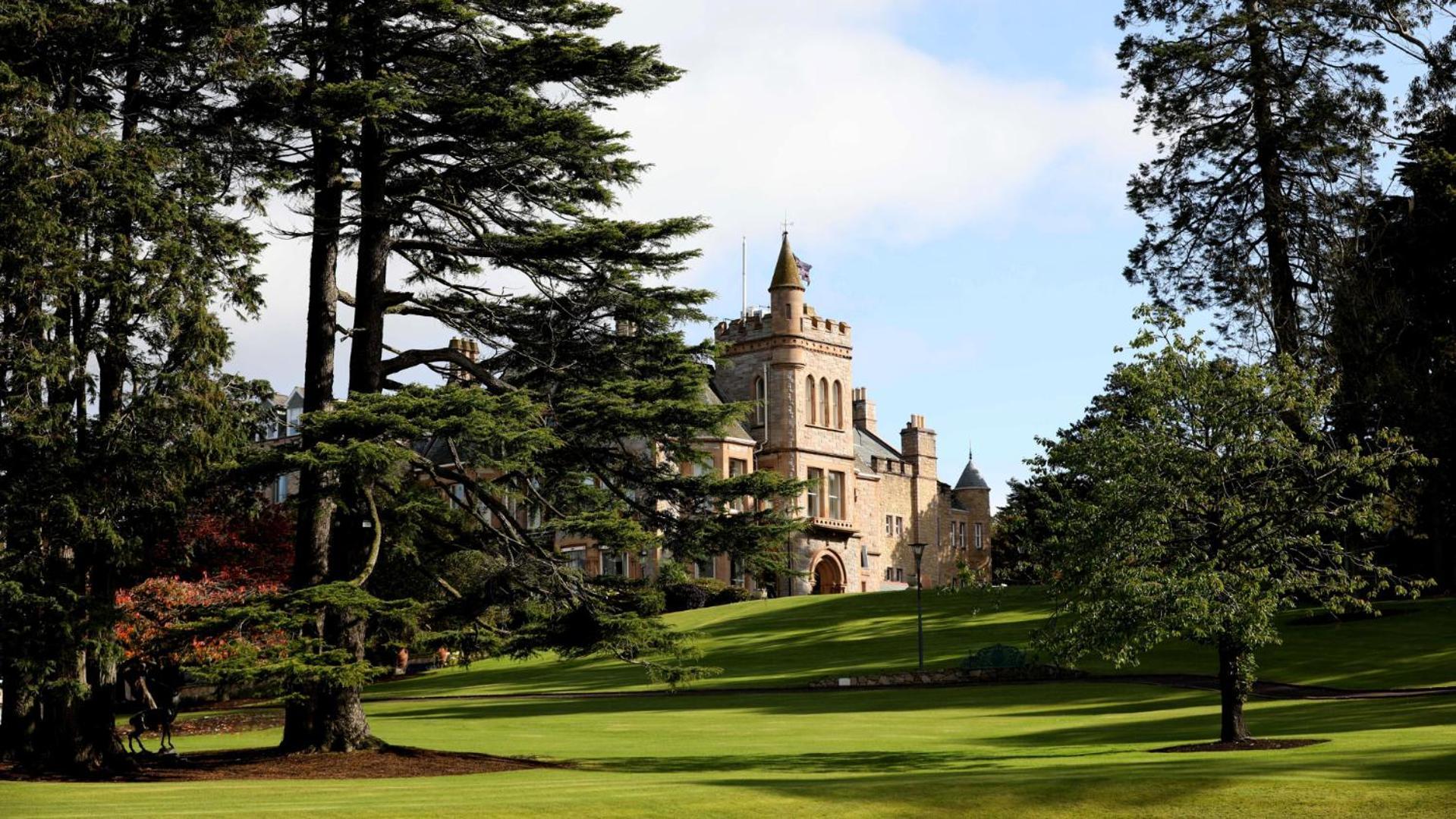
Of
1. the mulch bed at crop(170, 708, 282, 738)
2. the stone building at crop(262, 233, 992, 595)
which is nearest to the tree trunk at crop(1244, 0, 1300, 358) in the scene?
the mulch bed at crop(170, 708, 282, 738)

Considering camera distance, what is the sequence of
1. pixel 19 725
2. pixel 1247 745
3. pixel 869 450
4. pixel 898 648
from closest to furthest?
pixel 1247 745, pixel 19 725, pixel 898 648, pixel 869 450

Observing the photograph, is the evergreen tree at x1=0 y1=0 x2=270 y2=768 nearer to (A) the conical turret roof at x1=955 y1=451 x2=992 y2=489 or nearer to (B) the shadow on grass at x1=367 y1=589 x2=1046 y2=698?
(B) the shadow on grass at x1=367 y1=589 x2=1046 y2=698

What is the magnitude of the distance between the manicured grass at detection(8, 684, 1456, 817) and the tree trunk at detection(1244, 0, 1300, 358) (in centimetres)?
987

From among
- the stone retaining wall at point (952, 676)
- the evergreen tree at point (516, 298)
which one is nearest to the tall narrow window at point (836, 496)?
the stone retaining wall at point (952, 676)

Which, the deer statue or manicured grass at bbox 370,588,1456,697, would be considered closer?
the deer statue

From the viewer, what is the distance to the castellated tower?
223ft

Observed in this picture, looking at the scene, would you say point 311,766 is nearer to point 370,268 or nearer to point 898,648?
point 370,268

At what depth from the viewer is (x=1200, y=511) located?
67.2 ft

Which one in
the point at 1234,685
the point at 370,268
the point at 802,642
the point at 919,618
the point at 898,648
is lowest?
the point at 1234,685

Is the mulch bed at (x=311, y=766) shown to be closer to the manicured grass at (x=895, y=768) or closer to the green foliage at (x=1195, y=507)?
the manicured grass at (x=895, y=768)

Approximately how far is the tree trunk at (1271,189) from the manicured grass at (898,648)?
774cm

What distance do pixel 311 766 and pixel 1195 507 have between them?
476 inches

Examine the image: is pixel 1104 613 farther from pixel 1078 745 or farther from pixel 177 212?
pixel 177 212

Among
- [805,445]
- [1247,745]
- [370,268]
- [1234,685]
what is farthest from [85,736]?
[805,445]
